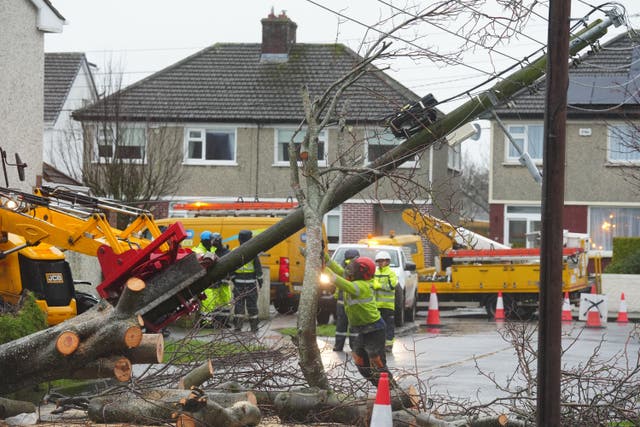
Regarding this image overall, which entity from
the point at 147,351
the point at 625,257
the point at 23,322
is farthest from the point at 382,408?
the point at 625,257

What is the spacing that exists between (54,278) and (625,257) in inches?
800

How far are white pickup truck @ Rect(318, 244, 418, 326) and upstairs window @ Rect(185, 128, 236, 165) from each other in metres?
14.8

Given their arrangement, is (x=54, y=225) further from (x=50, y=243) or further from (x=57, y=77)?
(x=57, y=77)

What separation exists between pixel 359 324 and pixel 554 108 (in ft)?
14.2

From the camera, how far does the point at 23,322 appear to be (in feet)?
37.9

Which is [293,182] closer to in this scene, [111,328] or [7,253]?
[111,328]

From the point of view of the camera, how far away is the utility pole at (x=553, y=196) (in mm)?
8812

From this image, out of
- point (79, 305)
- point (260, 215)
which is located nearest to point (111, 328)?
point (79, 305)

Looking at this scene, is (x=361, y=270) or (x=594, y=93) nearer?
(x=361, y=270)

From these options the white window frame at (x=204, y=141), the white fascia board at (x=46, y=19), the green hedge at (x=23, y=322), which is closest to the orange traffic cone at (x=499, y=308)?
the white fascia board at (x=46, y=19)

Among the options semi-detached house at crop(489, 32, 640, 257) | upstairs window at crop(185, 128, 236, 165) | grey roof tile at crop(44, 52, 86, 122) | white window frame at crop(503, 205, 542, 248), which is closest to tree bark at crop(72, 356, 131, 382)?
semi-detached house at crop(489, 32, 640, 257)

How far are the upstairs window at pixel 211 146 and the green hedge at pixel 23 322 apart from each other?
26236mm

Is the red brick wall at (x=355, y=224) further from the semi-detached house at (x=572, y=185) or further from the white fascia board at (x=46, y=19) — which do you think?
the white fascia board at (x=46, y=19)

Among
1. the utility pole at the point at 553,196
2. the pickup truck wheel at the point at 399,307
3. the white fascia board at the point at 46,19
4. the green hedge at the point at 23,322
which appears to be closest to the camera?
the utility pole at the point at 553,196
